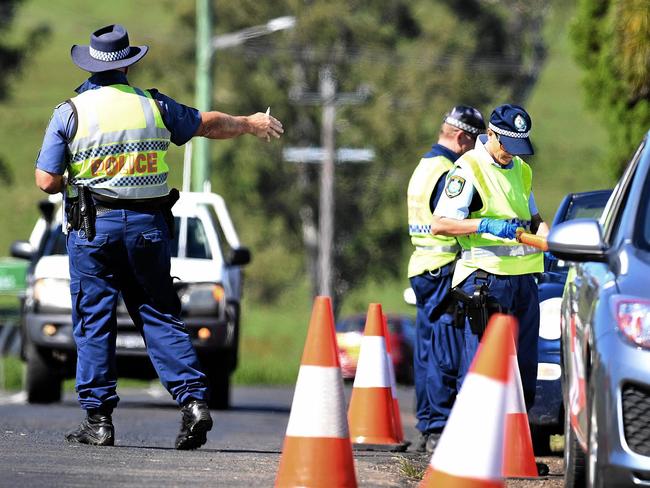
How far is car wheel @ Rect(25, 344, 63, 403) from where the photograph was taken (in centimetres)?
1562

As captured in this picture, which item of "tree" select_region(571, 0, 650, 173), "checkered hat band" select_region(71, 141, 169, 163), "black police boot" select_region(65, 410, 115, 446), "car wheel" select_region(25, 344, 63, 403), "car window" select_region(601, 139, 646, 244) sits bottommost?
"black police boot" select_region(65, 410, 115, 446)

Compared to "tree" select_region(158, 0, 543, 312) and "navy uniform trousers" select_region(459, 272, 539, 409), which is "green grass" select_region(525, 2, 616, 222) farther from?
"navy uniform trousers" select_region(459, 272, 539, 409)

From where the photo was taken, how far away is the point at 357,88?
160ft

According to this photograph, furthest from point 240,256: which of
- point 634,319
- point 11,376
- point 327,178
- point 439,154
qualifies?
point 327,178

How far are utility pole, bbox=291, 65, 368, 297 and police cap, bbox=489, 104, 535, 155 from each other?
35507mm

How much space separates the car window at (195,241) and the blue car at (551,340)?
498 centimetres

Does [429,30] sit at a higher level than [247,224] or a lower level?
higher

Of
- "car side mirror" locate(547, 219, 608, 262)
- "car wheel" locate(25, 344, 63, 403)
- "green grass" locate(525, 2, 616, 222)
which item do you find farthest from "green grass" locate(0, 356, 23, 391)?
"green grass" locate(525, 2, 616, 222)

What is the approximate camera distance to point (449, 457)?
5699 millimetres

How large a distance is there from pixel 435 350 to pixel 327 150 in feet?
117

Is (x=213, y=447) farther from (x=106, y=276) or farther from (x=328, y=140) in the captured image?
(x=328, y=140)

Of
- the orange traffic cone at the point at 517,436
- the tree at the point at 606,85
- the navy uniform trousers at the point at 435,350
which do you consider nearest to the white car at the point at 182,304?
the navy uniform trousers at the point at 435,350

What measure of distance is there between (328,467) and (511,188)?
2907mm

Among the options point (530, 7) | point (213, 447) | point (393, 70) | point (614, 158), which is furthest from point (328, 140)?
point (213, 447)
